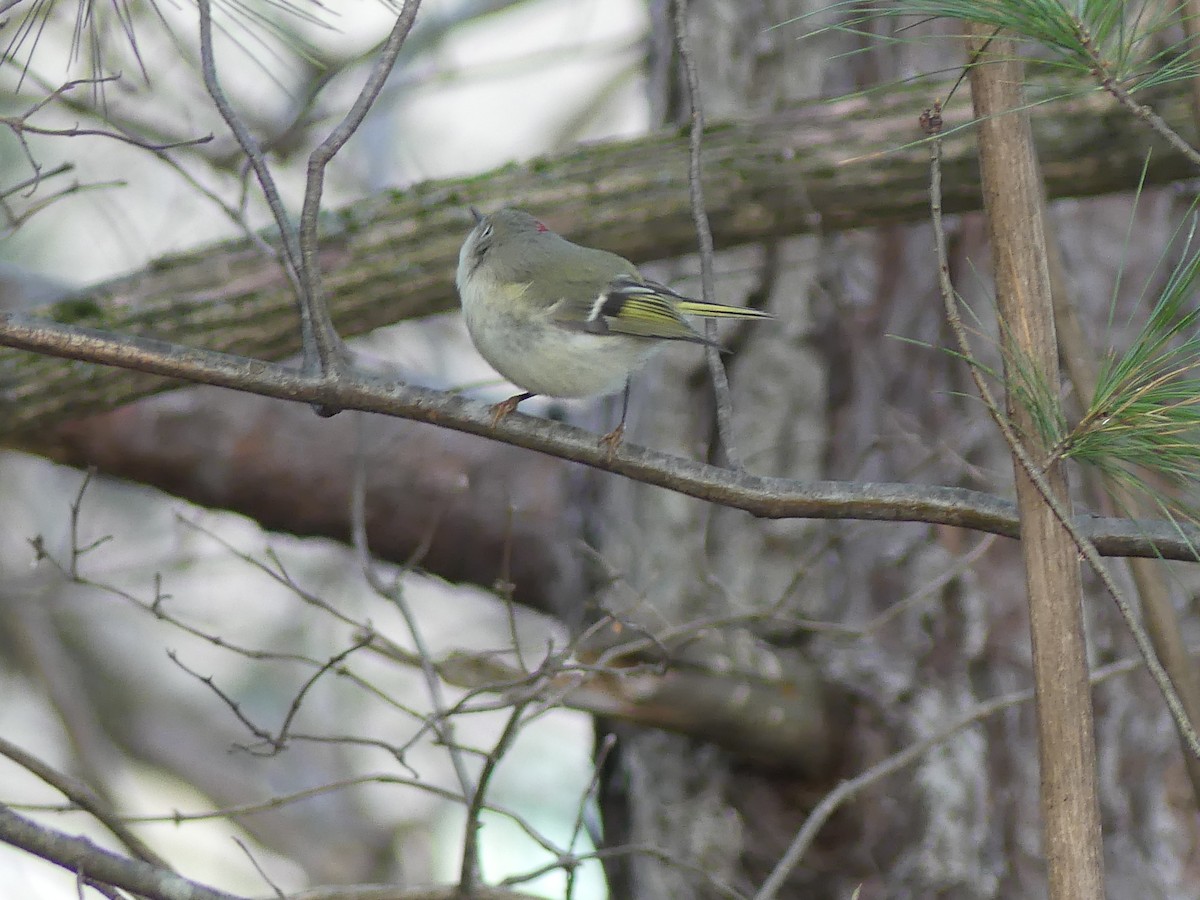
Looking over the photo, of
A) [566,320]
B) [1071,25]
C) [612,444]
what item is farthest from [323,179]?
[1071,25]

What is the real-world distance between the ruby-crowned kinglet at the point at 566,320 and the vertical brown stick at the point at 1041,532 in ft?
1.62

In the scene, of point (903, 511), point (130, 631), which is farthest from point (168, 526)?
point (903, 511)

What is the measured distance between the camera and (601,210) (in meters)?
2.13

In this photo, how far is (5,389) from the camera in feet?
6.73

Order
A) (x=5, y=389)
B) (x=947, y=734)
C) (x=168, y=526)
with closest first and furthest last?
(x=947, y=734) < (x=5, y=389) < (x=168, y=526)

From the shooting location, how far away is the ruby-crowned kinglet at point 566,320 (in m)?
1.66

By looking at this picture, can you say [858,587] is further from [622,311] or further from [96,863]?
[96,863]

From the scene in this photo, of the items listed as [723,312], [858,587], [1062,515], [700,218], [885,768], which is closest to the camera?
[1062,515]

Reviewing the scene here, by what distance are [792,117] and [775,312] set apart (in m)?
0.41

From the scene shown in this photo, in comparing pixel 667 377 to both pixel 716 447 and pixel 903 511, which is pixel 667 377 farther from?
pixel 903 511

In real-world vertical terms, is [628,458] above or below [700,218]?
below

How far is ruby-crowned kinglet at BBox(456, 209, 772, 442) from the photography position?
1.66 meters

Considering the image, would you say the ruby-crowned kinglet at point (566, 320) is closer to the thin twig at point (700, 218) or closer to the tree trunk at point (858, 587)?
the thin twig at point (700, 218)

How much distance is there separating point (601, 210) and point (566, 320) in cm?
53
